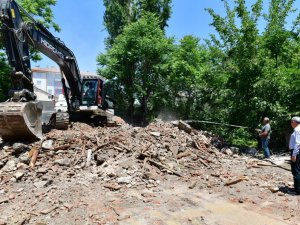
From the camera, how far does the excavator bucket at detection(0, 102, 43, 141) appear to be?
850 cm

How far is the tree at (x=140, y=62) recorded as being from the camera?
26016mm

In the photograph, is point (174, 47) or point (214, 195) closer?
point (214, 195)

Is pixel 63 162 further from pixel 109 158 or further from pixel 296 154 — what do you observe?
pixel 296 154

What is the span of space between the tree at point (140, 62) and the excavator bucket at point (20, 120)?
55.6 feet

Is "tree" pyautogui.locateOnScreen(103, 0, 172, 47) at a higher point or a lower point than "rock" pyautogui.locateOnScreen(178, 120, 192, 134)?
higher

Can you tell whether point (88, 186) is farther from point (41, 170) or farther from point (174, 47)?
point (174, 47)

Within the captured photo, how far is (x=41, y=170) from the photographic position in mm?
8023

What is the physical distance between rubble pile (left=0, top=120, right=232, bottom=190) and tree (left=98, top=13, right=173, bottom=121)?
15940 millimetres

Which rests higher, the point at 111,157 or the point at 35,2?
the point at 35,2

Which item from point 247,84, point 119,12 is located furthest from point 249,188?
point 119,12

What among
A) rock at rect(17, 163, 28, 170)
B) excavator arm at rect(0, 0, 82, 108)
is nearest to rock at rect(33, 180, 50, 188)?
rock at rect(17, 163, 28, 170)

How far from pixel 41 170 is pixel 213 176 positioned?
3.99 metres

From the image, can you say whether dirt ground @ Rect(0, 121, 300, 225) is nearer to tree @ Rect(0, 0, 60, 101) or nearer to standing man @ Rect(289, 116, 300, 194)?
standing man @ Rect(289, 116, 300, 194)

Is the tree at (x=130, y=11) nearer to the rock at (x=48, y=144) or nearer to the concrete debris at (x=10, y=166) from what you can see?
the rock at (x=48, y=144)
